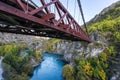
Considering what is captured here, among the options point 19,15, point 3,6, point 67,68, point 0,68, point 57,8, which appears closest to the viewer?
point 3,6

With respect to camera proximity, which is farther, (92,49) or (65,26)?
(92,49)

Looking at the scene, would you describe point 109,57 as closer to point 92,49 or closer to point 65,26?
point 92,49

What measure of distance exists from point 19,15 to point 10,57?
239 feet

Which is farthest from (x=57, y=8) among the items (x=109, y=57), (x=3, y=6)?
(x=109, y=57)

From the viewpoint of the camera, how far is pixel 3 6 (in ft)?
23.3

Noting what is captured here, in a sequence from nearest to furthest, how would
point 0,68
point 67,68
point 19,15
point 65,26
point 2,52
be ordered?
point 19,15
point 65,26
point 67,68
point 0,68
point 2,52

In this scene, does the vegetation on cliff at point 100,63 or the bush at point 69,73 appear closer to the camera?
the vegetation on cliff at point 100,63

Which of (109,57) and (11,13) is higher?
(11,13)

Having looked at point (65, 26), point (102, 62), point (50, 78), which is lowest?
point (50, 78)

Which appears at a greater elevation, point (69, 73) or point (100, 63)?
point (100, 63)

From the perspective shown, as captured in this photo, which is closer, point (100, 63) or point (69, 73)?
point (100, 63)

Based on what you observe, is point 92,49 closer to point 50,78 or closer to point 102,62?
point 102,62

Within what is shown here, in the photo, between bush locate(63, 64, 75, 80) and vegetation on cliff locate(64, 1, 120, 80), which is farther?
bush locate(63, 64, 75, 80)

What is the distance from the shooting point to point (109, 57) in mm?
59969
